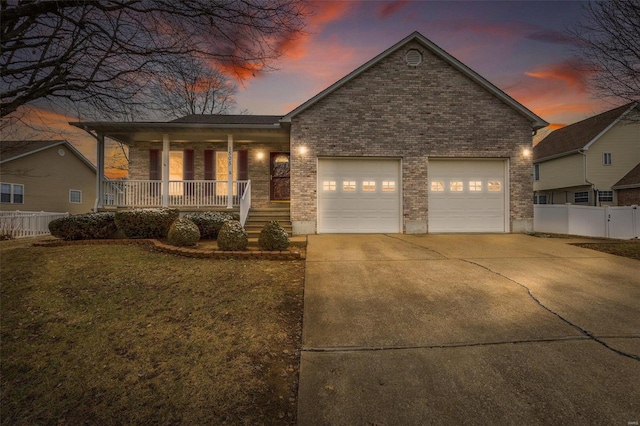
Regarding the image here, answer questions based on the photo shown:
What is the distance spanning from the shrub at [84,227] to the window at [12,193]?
1494 cm

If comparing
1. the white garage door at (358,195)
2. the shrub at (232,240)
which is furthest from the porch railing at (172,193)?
the shrub at (232,240)

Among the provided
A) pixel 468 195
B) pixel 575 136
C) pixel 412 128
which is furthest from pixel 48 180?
pixel 575 136

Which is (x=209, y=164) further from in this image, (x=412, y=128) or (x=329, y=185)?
(x=412, y=128)

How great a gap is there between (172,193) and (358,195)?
7863 mm

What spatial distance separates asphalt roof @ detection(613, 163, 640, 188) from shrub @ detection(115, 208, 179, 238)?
2567 centimetres

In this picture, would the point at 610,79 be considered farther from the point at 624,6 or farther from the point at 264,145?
the point at 264,145

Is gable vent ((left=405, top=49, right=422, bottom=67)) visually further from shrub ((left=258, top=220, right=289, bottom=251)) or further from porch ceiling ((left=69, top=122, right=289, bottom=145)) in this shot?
shrub ((left=258, top=220, right=289, bottom=251))

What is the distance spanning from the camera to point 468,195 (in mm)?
10875

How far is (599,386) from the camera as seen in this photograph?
2508mm

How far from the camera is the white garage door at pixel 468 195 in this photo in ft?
35.4

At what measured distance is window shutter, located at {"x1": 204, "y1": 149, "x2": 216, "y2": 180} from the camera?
12828mm

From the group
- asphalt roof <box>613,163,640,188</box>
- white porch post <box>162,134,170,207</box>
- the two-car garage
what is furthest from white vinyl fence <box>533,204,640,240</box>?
white porch post <box>162,134,170,207</box>

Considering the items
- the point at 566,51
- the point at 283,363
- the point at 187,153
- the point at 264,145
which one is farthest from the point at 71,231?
the point at 566,51

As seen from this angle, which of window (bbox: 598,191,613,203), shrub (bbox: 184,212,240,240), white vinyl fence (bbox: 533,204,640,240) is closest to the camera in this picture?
shrub (bbox: 184,212,240,240)
